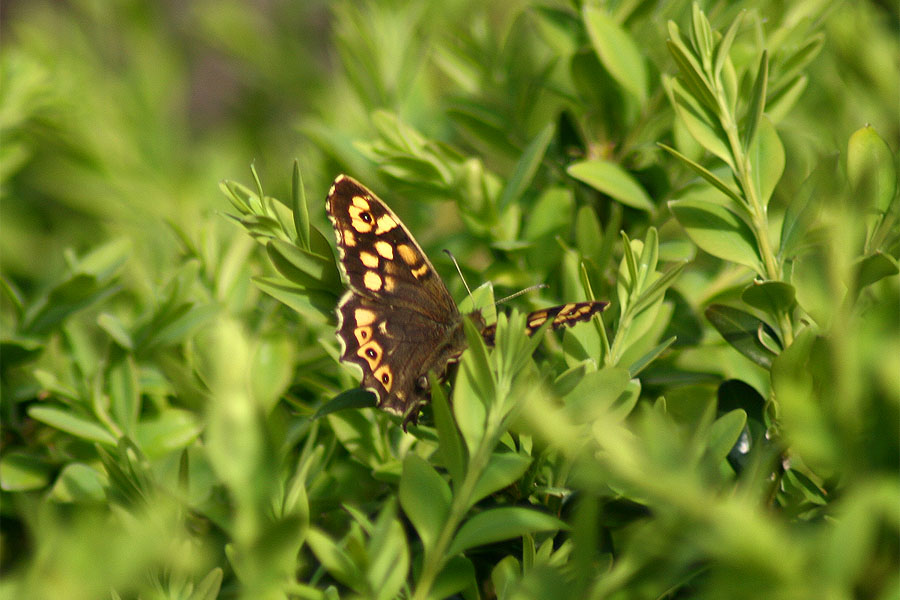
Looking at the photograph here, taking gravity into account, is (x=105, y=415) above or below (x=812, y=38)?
below

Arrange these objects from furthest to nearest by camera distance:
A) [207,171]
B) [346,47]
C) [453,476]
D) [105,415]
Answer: [207,171] → [346,47] → [105,415] → [453,476]

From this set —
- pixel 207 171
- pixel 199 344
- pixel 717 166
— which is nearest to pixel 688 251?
pixel 717 166

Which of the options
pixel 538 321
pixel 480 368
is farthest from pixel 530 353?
pixel 538 321

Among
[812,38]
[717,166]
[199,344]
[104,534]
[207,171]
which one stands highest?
[812,38]

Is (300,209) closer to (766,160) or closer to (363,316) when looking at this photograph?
(363,316)

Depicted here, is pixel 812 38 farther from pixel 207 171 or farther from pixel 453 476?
pixel 207 171

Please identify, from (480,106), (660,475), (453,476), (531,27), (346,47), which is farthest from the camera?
(531,27)

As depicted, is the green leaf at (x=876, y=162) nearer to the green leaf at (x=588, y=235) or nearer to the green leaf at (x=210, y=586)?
the green leaf at (x=588, y=235)
